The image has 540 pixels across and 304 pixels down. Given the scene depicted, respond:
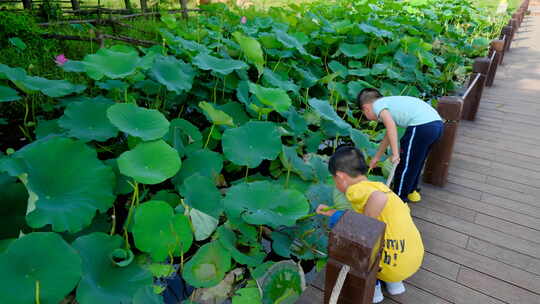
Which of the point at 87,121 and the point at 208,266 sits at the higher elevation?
the point at 87,121

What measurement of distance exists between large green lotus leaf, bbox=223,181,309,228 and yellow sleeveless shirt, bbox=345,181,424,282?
27 centimetres

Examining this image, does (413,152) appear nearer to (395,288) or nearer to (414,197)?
(414,197)

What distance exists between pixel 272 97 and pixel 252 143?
1.14ft

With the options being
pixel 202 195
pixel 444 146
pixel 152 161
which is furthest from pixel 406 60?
pixel 152 161

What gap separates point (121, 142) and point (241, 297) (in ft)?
3.66

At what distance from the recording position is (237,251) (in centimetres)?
146

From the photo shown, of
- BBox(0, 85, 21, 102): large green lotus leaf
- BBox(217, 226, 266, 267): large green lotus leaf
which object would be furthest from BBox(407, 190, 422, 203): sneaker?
BBox(0, 85, 21, 102): large green lotus leaf

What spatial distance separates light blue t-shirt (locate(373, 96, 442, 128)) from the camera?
6.06 feet

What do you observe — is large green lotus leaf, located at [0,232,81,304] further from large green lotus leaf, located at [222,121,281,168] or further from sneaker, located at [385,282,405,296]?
sneaker, located at [385,282,405,296]

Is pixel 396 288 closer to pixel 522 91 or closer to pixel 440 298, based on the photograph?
pixel 440 298

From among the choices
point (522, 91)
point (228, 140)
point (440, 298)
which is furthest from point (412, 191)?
point (522, 91)

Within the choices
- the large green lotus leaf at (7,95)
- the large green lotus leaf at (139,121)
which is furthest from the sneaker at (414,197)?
the large green lotus leaf at (7,95)

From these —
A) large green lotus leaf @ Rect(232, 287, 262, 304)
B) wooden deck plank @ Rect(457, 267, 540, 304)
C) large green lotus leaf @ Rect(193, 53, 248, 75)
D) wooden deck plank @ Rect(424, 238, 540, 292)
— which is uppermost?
large green lotus leaf @ Rect(193, 53, 248, 75)

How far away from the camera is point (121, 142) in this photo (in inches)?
77.1
